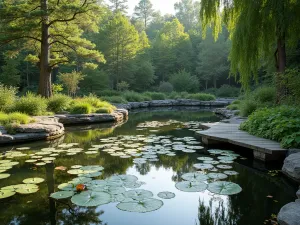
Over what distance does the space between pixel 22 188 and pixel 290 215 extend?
287cm

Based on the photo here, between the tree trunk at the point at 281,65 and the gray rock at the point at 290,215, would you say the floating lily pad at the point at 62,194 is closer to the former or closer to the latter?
the gray rock at the point at 290,215

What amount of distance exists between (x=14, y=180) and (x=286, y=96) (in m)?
6.18

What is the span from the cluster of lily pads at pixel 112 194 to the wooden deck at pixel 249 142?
2.09 metres

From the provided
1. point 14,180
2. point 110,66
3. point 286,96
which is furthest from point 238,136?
point 110,66

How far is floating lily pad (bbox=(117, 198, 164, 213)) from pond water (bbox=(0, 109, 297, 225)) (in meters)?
0.01

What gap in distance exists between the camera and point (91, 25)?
1082 cm

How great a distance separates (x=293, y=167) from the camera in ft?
11.6

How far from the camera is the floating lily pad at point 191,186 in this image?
10.6ft

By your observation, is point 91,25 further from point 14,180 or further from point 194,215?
point 194,215

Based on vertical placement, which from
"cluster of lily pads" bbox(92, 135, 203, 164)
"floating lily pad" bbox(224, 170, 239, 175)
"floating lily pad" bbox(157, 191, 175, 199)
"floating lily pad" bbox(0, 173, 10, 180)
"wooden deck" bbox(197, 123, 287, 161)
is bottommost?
"floating lily pad" bbox(157, 191, 175, 199)

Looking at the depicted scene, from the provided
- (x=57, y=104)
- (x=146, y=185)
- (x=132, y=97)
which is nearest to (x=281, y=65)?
(x=146, y=185)

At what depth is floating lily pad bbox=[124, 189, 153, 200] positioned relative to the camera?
293 cm

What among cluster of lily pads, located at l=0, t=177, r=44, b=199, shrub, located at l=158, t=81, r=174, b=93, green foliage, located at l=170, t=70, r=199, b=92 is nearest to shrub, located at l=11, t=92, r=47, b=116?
cluster of lily pads, located at l=0, t=177, r=44, b=199

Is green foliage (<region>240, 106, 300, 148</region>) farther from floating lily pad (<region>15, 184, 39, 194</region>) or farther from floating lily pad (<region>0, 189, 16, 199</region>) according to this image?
floating lily pad (<region>0, 189, 16, 199</region>)
